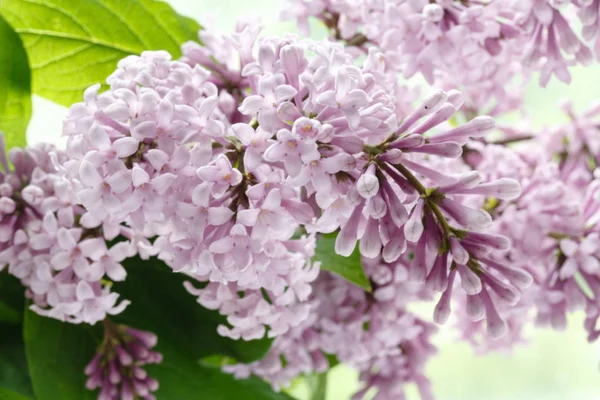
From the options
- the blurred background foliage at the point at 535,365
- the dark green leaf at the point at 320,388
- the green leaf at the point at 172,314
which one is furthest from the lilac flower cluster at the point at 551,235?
the blurred background foliage at the point at 535,365

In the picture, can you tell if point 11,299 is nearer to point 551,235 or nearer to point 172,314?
point 172,314

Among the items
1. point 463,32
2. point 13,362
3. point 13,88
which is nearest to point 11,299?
point 13,362

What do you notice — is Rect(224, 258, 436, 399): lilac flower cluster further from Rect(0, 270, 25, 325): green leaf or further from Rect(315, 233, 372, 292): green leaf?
Rect(0, 270, 25, 325): green leaf

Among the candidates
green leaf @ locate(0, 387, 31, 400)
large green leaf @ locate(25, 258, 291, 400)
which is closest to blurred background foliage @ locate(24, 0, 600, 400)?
large green leaf @ locate(25, 258, 291, 400)

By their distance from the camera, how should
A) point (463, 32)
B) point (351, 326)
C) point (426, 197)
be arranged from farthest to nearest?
point (351, 326) → point (463, 32) → point (426, 197)

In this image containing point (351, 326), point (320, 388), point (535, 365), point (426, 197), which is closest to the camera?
point (426, 197)

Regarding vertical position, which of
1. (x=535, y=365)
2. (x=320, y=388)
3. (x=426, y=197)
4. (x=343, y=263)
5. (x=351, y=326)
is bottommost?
(x=535, y=365)

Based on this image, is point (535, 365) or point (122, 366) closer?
point (122, 366)

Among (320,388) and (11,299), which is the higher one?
(11,299)
